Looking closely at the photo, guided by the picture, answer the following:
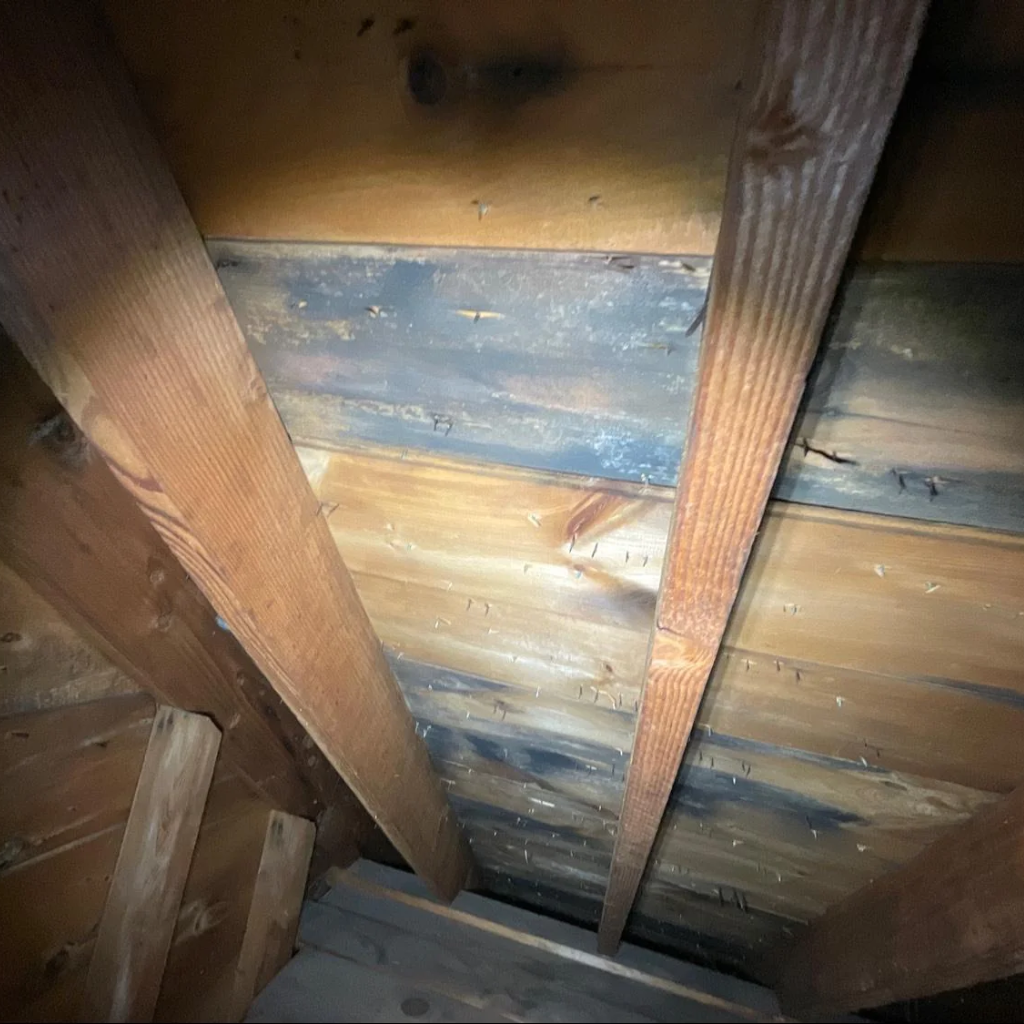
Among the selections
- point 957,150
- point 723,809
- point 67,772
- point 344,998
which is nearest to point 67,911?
point 67,772

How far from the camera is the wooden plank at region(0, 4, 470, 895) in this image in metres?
0.48

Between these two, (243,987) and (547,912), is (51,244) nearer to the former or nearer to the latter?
(243,987)

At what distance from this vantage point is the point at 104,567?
2.95 feet

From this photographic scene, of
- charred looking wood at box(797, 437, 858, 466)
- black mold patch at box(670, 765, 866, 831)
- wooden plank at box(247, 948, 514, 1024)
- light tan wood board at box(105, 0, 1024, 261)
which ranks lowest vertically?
wooden plank at box(247, 948, 514, 1024)

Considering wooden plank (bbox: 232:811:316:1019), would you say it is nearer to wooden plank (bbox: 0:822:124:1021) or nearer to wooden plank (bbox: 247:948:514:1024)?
wooden plank (bbox: 247:948:514:1024)

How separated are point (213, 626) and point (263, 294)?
0.74 meters

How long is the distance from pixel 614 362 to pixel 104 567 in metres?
0.76

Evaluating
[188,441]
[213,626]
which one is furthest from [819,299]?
[213,626]

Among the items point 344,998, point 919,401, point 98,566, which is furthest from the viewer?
point 344,998

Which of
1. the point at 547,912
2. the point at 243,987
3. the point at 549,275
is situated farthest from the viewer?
the point at 547,912

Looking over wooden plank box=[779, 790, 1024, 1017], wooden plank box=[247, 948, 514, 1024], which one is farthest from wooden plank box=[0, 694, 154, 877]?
wooden plank box=[779, 790, 1024, 1017]

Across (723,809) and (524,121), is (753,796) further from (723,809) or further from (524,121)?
(524,121)

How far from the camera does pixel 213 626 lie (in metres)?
1.15

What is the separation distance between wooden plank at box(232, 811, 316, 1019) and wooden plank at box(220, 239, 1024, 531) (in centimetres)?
156
